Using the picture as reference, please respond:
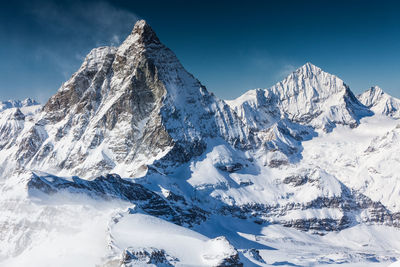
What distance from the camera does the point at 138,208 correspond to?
179875mm

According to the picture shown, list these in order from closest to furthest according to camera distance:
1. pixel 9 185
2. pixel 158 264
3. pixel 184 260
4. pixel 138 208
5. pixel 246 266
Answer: pixel 158 264, pixel 184 260, pixel 246 266, pixel 9 185, pixel 138 208

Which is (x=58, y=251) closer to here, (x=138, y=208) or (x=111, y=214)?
(x=111, y=214)

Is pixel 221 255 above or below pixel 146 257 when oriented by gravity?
above

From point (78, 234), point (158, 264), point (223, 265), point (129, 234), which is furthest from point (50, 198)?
point (223, 265)

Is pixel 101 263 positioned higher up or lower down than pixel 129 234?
lower down

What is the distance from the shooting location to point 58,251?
444ft

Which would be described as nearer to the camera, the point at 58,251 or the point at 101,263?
the point at 101,263

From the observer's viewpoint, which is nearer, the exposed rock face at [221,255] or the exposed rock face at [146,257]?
the exposed rock face at [146,257]

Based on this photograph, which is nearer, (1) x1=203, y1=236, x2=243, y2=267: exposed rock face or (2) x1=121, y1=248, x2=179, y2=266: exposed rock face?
(2) x1=121, y1=248, x2=179, y2=266: exposed rock face

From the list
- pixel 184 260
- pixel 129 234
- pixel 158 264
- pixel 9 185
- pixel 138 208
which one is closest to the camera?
pixel 158 264

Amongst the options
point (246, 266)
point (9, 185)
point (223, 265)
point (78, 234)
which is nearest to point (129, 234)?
point (78, 234)

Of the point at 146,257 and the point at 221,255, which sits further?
the point at 221,255

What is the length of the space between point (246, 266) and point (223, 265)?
2145 cm

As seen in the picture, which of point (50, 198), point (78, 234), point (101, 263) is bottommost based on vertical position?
point (101, 263)
